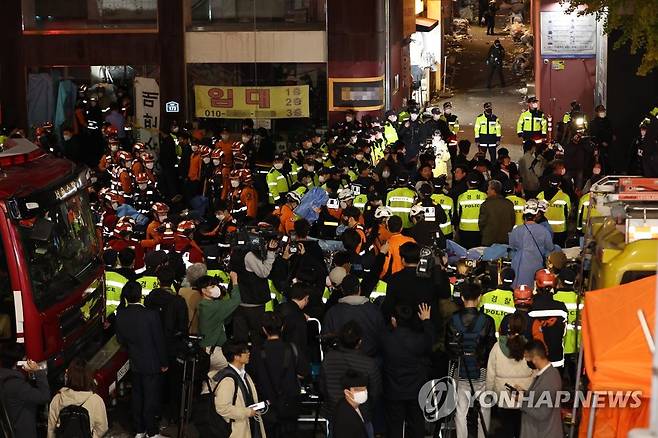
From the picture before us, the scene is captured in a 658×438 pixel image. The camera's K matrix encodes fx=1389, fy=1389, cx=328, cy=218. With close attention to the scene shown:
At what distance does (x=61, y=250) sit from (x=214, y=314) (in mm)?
1636

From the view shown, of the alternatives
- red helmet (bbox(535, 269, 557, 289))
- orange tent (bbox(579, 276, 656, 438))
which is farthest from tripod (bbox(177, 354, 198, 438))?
orange tent (bbox(579, 276, 656, 438))

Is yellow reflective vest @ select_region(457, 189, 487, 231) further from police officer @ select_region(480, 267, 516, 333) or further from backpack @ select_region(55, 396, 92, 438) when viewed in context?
backpack @ select_region(55, 396, 92, 438)

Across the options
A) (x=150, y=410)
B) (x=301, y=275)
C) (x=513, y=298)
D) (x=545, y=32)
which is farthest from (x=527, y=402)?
(x=545, y=32)

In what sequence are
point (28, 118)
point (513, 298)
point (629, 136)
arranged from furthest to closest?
1. point (28, 118)
2. point (629, 136)
3. point (513, 298)

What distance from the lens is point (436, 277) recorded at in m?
13.9

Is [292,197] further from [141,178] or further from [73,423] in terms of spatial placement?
[73,423]

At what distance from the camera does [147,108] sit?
97.2ft

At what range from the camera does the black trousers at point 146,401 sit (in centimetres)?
1368

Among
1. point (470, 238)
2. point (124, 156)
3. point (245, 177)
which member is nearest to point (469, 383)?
point (470, 238)

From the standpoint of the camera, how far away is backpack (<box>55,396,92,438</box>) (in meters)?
11.5

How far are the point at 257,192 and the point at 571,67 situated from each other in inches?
467

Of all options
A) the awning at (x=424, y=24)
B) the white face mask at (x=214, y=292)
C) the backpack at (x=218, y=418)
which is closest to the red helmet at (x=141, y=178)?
the white face mask at (x=214, y=292)

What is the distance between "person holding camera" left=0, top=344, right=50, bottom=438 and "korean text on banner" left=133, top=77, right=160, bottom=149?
16546mm

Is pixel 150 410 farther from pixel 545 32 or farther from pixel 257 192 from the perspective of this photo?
pixel 545 32
